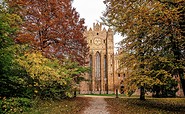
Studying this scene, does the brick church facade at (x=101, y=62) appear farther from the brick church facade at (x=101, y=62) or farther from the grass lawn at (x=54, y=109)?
the grass lawn at (x=54, y=109)

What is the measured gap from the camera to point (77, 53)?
19.2 meters

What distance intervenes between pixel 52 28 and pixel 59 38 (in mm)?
1061

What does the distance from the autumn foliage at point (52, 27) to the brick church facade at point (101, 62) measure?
33.3 m

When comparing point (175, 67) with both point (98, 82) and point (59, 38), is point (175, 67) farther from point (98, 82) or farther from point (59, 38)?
point (98, 82)

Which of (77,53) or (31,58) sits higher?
(77,53)

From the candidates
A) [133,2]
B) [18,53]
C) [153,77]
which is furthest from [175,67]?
[18,53]

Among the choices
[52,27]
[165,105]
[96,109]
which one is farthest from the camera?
[52,27]

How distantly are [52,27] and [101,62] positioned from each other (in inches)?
1476

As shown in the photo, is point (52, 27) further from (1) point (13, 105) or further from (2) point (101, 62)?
(2) point (101, 62)

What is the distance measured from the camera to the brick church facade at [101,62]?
51.3 meters

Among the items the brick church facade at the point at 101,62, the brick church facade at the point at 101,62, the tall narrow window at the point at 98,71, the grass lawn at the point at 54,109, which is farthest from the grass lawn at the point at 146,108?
the tall narrow window at the point at 98,71

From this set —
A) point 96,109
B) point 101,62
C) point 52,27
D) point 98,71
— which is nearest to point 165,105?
point 96,109

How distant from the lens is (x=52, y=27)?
52.1 feet

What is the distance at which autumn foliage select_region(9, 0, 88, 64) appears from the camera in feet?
48.8
